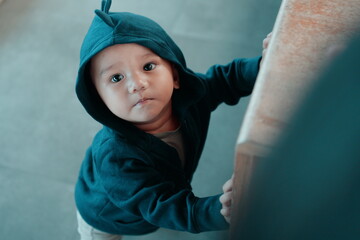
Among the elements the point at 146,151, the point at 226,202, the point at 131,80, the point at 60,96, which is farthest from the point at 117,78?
the point at 60,96

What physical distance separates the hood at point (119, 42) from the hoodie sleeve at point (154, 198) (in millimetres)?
68

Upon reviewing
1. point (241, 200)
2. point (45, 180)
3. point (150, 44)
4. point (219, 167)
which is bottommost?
point (45, 180)

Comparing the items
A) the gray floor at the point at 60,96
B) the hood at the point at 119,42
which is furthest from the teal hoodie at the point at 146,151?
the gray floor at the point at 60,96

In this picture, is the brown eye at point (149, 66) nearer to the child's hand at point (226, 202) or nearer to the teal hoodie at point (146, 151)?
the teal hoodie at point (146, 151)

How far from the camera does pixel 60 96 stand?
1379 mm

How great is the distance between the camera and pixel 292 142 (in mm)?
203

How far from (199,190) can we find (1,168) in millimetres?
570

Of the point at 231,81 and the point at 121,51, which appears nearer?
the point at 121,51

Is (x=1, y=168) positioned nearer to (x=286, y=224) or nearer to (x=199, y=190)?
(x=199, y=190)

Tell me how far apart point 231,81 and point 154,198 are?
0.93 feet

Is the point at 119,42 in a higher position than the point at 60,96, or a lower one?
higher

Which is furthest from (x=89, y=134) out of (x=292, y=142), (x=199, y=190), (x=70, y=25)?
(x=292, y=142)

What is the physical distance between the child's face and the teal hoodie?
0.02 metres

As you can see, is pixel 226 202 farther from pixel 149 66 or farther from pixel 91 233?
pixel 91 233
